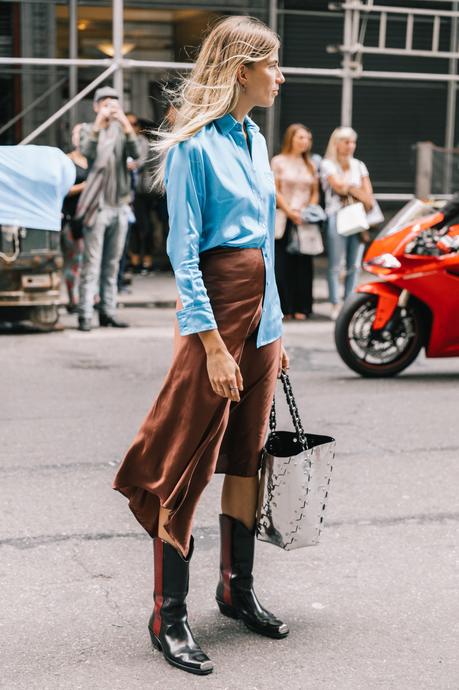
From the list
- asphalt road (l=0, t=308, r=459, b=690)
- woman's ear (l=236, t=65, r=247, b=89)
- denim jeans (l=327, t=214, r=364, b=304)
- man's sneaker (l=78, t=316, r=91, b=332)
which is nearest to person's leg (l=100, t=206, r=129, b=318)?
man's sneaker (l=78, t=316, r=91, b=332)

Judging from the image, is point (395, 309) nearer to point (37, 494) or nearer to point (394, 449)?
point (394, 449)

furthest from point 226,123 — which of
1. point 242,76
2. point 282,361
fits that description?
point 282,361

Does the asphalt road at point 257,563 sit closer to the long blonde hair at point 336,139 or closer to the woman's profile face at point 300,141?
the woman's profile face at point 300,141

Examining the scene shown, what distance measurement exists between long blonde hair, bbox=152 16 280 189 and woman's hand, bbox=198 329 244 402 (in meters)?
0.56

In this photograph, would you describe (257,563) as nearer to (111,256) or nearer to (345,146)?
(111,256)

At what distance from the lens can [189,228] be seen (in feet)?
10.9

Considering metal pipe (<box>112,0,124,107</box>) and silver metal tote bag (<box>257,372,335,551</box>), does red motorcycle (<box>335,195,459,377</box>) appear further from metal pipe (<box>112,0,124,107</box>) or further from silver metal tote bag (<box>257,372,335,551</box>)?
metal pipe (<box>112,0,124,107</box>)

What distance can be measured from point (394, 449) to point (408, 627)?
248 cm

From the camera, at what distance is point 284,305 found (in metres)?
11.4

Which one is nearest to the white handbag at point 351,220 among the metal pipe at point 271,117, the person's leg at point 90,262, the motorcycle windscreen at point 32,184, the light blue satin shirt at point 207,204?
the person's leg at point 90,262

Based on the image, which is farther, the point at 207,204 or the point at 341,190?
the point at 341,190

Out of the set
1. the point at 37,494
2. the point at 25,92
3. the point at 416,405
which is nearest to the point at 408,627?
the point at 37,494

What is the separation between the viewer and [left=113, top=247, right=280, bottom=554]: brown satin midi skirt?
3.43 m

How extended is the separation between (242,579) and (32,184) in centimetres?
230
